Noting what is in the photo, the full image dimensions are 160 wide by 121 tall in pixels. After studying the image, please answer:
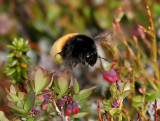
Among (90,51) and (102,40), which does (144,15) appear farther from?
(90,51)

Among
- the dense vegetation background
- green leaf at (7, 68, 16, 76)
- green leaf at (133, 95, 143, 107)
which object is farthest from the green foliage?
the dense vegetation background

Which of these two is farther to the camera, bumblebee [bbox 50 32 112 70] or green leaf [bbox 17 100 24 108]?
bumblebee [bbox 50 32 112 70]

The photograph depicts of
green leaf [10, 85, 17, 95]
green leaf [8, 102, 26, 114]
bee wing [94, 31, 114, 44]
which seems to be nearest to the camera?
green leaf [8, 102, 26, 114]

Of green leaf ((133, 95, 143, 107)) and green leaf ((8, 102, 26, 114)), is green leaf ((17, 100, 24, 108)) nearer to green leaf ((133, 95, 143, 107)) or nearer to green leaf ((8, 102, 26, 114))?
green leaf ((8, 102, 26, 114))

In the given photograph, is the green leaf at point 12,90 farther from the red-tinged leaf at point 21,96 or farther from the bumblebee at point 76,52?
the bumblebee at point 76,52

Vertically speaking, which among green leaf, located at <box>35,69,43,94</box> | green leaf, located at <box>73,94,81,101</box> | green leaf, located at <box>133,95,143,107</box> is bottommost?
green leaf, located at <box>133,95,143,107</box>

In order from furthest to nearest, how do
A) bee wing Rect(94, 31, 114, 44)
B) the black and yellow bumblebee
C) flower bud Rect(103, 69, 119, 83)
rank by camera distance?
bee wing Rect(94, 31, 114, 44)
flower bud Rect(103, 69, 119, 83)
the black and yellow bumblebee

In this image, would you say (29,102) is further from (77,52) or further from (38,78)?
(77,52)

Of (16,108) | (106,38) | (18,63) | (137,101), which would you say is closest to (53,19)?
(106,38)
